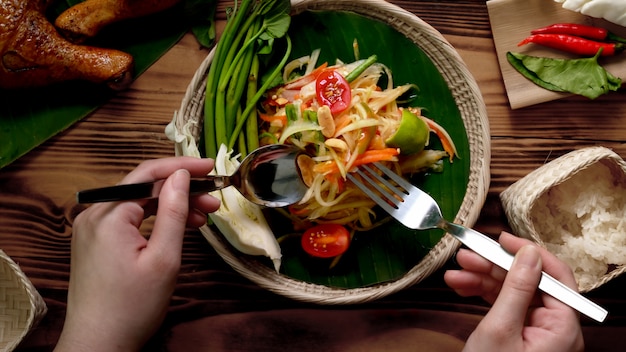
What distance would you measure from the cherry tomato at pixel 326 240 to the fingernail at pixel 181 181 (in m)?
0.68

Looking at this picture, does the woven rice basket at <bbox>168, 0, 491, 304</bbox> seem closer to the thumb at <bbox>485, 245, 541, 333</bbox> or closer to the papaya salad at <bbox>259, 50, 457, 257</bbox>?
the papaya salad at <bbox>259, 50, 457, 257</bbox>

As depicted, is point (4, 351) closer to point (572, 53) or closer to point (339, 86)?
point (339, 86)

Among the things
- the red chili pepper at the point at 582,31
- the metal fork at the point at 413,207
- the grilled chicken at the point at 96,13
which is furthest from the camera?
the red chili pepper at the point at 582,31

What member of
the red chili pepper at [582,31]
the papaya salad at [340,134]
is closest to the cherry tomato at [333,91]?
the papaya salad at [340,134]

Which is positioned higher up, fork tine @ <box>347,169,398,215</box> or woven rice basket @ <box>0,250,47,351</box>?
fork tine @ <box>347,169,398,215</box>

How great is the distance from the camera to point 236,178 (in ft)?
7.08

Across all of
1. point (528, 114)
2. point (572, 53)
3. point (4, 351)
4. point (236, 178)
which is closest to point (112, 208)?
point (236, 178)

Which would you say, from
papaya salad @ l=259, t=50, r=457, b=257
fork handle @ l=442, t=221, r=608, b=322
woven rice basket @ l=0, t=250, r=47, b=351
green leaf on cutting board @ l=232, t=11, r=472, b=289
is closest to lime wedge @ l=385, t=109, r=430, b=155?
papaya salad @ l=259, t=50, r=457, b=257

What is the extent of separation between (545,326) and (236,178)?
1.20 meters

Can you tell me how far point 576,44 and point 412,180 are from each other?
3.11ft

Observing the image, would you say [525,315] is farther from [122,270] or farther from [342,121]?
[122,270]

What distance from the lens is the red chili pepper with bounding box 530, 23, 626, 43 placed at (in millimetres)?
2506

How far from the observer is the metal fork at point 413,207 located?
A: 6.50 ft

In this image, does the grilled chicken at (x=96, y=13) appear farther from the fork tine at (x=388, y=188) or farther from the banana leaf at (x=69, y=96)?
the fork tine at (x=388, y=188)
